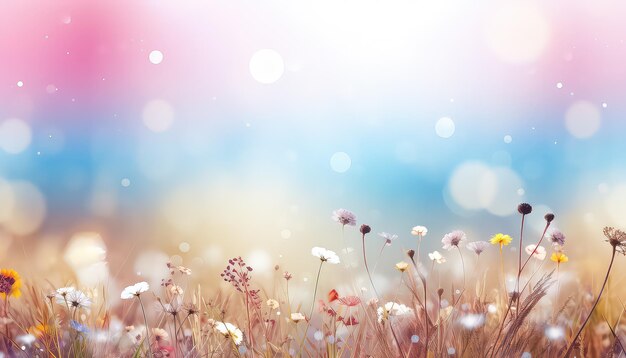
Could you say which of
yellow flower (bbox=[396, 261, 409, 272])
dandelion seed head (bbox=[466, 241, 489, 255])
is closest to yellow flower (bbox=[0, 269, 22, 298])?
yellow flower (bbox=[396, 261, 409, 272])

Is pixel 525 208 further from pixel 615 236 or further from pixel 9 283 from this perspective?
pixel 9 283

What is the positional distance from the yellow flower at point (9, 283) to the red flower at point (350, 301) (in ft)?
4.39

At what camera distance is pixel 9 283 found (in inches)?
96.0

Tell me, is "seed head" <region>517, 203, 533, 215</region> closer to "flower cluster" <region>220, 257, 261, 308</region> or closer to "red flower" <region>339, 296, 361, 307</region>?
"red flower" <region>339, 296, 361, 307</region>

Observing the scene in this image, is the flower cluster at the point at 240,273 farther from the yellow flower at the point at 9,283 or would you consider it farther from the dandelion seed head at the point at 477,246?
the dandelion seed head at the point at 477,246

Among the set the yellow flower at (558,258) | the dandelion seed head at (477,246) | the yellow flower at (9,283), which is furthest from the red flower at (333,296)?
the yellow flower at (9,283)

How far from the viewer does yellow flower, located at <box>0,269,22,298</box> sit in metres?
2.43

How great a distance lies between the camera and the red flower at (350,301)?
254cm

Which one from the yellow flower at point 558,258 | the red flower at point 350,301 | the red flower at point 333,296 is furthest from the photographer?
the yellow flower at point 558,258

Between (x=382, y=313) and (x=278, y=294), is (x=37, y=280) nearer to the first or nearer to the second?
(x=278, y=294)

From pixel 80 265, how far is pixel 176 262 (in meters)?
0.52

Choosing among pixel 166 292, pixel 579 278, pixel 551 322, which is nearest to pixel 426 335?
pixel 551 322

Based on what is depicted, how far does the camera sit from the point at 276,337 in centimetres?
274

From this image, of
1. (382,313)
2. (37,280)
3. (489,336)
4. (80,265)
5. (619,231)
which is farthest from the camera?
(80,265)
